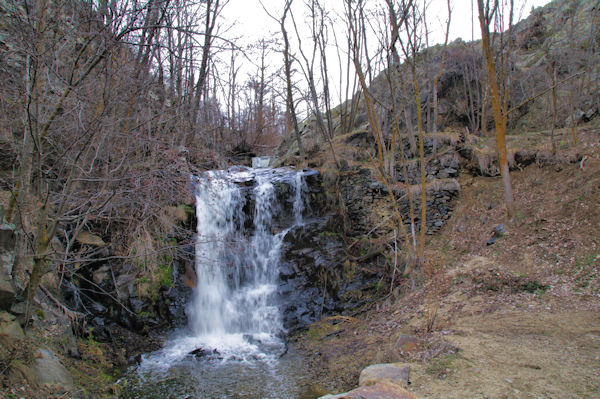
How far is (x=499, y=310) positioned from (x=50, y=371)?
646 centimetres

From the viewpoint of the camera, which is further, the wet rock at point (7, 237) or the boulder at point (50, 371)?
the wet rock at point (7, 237)

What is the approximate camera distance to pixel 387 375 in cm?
402

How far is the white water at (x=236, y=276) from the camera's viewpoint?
6.89 meters

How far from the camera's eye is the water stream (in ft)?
17.9

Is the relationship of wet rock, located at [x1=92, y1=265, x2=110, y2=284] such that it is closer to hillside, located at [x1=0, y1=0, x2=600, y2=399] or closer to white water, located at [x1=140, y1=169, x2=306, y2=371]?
hillside, located at [x1=0, y1=0, x2=600, y2=399]

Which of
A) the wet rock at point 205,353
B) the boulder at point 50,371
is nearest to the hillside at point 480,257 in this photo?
the wet rock at point 205,353

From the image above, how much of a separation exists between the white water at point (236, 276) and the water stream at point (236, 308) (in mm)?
22

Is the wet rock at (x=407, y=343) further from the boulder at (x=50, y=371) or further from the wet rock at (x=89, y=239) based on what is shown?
the wet rock at (x=89, y=239)

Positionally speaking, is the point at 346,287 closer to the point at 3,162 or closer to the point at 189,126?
the point at 189,126

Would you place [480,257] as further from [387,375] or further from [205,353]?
[205,353]

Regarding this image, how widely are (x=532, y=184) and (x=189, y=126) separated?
9.14m

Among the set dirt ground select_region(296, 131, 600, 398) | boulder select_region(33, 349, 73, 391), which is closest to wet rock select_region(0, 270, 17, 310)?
boulder select_region(33, 349, 73, 391)

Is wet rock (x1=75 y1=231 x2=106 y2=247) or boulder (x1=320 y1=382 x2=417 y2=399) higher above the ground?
wet rock (x1=75 y1=231 x2=106 y2=247)

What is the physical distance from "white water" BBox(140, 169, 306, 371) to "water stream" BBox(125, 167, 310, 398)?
0.02 m
